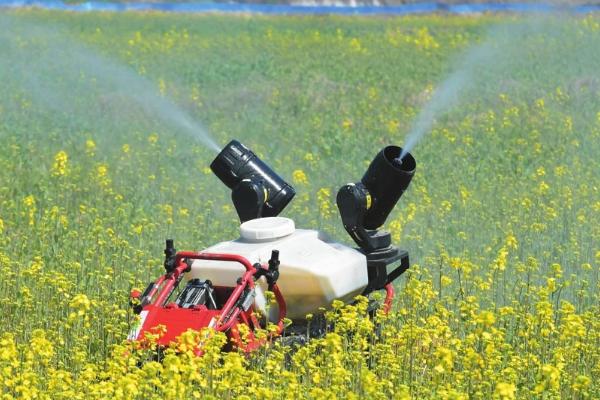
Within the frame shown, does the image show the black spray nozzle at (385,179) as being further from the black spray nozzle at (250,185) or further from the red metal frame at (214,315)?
the red metal frame at (214,315)

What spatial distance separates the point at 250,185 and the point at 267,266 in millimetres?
835

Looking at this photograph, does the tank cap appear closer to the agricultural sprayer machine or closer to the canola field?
the agricultural sprayer machine

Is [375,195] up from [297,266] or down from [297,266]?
up

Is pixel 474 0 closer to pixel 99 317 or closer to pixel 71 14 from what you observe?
pixel 71 14

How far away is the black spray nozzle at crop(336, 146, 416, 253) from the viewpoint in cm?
750

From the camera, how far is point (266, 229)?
7.30 metres

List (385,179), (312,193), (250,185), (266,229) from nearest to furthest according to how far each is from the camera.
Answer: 1. (266,229)
2. (385,179)
3. (250,185)
4. (312,193)

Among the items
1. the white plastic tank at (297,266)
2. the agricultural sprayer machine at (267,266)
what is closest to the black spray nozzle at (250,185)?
the agricultural sprayer machine at (267,266)

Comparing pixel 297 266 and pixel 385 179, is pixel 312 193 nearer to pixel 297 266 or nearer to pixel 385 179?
pixel 385 179

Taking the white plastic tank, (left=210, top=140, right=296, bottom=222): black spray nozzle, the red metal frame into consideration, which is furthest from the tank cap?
the red metal frame

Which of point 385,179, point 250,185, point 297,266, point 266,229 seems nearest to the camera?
point 297,266

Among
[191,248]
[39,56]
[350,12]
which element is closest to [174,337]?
[191,248]

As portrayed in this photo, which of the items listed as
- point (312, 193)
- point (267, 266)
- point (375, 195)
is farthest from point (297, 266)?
point (312, 193)

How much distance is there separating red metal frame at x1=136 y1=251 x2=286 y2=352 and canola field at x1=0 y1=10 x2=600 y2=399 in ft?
0.59
